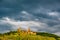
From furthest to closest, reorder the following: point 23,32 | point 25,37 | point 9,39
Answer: point 23,32 → point 25,37 → point 9,39

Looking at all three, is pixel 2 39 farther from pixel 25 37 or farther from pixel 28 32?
pixel 28 32

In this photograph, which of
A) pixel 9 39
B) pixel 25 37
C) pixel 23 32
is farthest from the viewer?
pixel 23 32

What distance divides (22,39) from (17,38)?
778 millimetres

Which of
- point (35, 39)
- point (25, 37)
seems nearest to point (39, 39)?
point (35, 39)

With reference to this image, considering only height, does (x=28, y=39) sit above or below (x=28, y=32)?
below

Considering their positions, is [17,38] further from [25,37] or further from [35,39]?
[35,39]

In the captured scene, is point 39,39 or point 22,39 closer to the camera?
point 22,39

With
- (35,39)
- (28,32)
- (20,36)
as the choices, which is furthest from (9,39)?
(28,32)

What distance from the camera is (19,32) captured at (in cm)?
2775

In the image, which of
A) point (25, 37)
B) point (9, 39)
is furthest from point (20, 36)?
point (9, 39)

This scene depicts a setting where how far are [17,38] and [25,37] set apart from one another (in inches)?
52.7

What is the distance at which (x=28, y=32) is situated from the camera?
29.1 metres

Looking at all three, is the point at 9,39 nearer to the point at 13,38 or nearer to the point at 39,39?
the point at 13,38

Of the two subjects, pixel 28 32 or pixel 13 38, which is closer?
pixel 13 38
